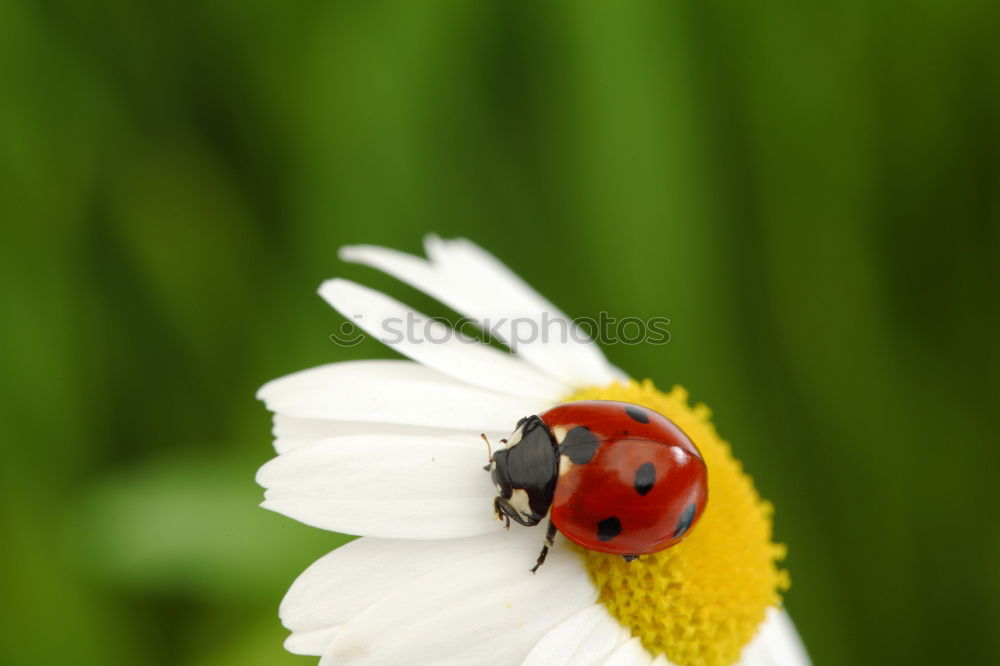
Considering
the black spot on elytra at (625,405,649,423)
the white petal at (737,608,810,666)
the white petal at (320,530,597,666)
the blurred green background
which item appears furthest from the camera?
the blurred green background

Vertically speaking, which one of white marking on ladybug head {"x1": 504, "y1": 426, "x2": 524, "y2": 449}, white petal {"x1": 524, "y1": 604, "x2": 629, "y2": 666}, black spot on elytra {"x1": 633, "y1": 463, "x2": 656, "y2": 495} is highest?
white marking on ladybug head {"x1": 504, "y1": 426, "x2": 524, "y2": 449}

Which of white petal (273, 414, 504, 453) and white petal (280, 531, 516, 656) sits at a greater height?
white petal (273, 414, 504, 453)

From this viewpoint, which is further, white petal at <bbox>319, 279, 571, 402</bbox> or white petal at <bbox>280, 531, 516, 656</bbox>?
white petal at <bbox>319, 279, 571, 402</bbox>

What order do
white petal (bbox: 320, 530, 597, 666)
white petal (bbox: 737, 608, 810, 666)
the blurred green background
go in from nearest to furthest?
1. white petal (bbox: 320, 530, 597, 666)
2. white petal (bbox: 737, 608, 810, 666)
3. the blurred green background

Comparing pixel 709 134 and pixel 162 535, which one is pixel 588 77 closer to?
pixel 709 134

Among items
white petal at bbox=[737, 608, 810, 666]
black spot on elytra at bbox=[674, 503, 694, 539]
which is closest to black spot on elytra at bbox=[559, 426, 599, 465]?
black spot on elytra at bbox=[674, 503, 694, 539]

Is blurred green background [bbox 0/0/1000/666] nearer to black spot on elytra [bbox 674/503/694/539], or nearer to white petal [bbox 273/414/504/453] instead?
white petal [bbox 273/414/504/453]

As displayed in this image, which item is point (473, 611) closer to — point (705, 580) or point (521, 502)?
point (521, 502)
